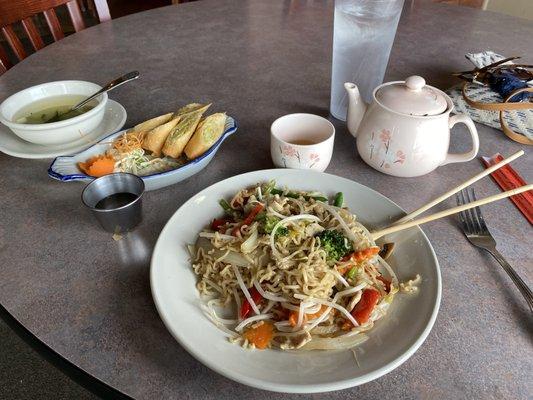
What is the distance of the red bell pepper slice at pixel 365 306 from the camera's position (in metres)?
0.85

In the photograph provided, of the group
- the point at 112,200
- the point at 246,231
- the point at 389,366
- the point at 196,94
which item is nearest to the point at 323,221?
the point at 246,231

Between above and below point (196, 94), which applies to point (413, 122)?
above

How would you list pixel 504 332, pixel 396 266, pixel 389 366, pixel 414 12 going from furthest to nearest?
1. pixel 414 12
2. pixel 396 266
3. pixel 504 332
4. pixel 389 366

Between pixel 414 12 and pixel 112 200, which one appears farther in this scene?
pixel 414 12

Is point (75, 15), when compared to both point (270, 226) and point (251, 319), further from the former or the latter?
point (251, 319)

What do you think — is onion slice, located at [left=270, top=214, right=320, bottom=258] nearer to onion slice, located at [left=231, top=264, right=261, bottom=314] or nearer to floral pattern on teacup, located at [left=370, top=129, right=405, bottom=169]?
onion slice, located at [left=231, top=264, right=261, bottom=314]

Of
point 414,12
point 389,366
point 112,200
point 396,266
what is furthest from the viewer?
point 414,12

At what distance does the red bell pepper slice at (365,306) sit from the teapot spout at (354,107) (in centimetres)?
61

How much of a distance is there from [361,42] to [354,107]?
337 mm

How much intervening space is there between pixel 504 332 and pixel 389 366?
1.09ft

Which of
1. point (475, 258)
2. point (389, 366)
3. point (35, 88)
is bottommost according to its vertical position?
point (475, 258)

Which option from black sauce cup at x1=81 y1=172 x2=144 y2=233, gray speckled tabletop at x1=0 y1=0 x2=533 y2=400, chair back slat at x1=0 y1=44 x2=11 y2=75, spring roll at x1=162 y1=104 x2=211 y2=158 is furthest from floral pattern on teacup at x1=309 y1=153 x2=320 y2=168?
chair back slat at x1=0 y1=44 x2=11 y2=75

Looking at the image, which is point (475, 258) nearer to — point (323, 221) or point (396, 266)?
point (396, 266)

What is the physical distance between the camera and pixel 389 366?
710 millimetres
